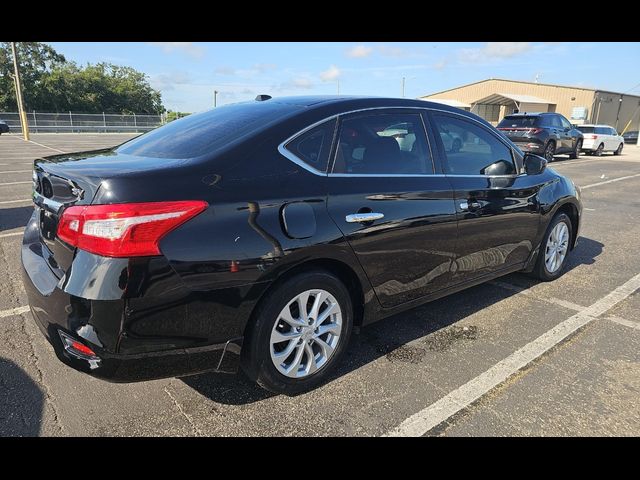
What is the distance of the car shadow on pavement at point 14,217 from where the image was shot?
6.23 m

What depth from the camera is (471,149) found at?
3695 mm

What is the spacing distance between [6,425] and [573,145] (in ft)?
70.5

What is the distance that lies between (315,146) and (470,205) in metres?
1.41

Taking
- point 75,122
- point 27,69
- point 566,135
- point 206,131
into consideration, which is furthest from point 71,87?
point 206,131

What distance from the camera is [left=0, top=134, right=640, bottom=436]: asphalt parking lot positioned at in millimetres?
2426

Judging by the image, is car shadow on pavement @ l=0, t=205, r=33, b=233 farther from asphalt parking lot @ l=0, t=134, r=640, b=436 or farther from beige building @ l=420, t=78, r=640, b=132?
beige building @ l=420, t=78, r=640, b=132

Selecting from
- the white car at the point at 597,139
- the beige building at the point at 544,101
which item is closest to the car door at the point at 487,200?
the white car at the point at 597,139

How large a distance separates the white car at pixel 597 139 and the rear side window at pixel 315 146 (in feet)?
78.4

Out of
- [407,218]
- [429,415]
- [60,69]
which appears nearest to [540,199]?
[407,218]

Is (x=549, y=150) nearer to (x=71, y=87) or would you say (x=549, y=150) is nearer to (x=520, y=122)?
(x=520, y=122)

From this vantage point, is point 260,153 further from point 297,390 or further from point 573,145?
point 573,145

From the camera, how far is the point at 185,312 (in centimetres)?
215

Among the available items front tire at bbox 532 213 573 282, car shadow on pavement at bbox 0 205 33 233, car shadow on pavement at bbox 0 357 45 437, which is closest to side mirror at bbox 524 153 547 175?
front tire at bbox 532 213 573 282

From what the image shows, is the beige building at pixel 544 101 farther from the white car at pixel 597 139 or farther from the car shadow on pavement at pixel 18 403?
the car shadow on pavement at pixel 18 403
